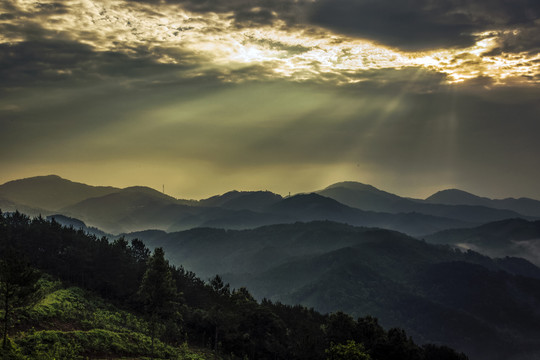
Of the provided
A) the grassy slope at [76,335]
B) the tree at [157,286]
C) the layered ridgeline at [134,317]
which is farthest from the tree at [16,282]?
the tree at [157,286]

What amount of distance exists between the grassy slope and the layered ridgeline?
18 centimetres

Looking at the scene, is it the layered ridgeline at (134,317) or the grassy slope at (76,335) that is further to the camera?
the layered ridgeline at (134,317)

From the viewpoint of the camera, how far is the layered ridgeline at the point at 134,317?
58875mm

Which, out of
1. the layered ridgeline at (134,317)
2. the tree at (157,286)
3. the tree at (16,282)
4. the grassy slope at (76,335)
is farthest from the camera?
the tree at (157,286)

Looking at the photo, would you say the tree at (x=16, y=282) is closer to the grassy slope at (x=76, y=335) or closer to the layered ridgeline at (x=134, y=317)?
the layered ridgeline at (x=134, y=317)

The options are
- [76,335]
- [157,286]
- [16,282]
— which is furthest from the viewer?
[157,286]

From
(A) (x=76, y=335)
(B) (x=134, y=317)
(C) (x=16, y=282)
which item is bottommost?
(B) (x=134, y=317)

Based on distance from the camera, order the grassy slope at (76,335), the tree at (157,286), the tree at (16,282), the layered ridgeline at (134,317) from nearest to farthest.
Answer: the tree at (16,282), the grassy slope at (76,335), the layered ridgeline at (134,317), the tree at (157,286)

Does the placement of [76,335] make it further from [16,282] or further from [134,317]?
[134,317]

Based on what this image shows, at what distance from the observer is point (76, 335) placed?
204 feet

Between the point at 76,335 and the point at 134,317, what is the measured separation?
40.0 m

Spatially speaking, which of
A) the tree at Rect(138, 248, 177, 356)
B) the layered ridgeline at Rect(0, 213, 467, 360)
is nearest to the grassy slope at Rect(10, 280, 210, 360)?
the layered ridgeline at Rect(0, 213, 467, 360)

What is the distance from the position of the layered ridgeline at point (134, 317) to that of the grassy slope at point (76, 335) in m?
0.18

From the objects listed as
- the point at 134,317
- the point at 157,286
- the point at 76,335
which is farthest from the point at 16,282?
the point at 134,317
